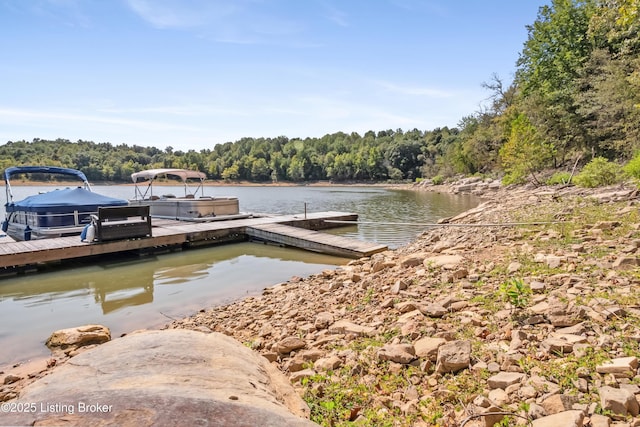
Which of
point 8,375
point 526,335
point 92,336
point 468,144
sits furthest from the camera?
point 468,144

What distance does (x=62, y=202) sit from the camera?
638 inches

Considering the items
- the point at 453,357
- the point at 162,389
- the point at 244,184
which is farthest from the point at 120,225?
the point at 244,184

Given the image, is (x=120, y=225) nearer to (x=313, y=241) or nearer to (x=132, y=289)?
(x=132, y=289)

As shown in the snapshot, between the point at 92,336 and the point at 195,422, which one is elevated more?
the point at 195,422

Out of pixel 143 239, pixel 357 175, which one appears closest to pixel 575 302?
pixel 143 239

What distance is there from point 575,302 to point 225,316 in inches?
216

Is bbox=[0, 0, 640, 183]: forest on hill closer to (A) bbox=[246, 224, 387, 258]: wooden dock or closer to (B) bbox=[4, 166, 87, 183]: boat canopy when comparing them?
(A) bbox=[246, 224, 387, 258]: wooden dock

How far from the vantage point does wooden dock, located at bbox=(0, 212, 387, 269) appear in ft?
39.1

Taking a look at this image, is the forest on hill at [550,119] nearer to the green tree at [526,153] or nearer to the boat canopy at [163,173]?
the green tree at [526,153]

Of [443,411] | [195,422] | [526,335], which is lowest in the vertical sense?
[443,411]

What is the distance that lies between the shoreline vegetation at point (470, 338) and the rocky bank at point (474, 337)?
0.01 metres

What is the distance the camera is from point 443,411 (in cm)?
304

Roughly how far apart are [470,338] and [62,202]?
17.4 meters

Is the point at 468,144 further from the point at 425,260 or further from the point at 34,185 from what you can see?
the point at 34,185
